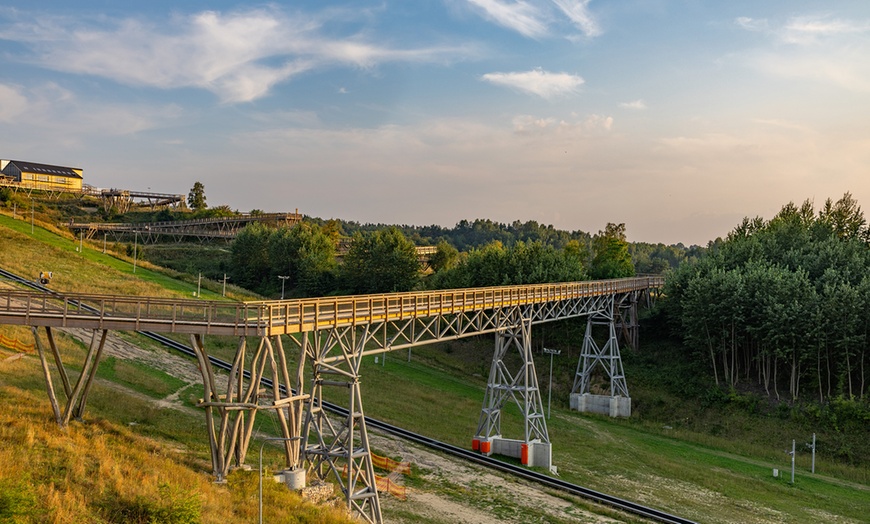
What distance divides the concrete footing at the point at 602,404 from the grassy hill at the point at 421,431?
145 cm

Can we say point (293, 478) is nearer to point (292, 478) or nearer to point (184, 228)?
point (292, 478)

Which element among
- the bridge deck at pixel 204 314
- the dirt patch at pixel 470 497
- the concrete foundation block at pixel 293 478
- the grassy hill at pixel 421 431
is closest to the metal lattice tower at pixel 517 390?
the grassy hill at pixel 421 431

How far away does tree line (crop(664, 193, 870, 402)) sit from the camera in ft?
168

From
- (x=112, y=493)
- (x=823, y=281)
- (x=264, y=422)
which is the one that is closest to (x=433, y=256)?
(x=823, y=281)

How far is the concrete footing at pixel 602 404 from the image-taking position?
184ft

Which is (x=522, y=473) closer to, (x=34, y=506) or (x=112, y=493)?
(x=112, y=493)

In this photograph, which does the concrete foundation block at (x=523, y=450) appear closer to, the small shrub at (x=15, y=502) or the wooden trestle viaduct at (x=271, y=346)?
the wooden trestle viaduct at (x=271, y=346)

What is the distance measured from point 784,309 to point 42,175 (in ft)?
451

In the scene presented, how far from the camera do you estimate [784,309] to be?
53.1m

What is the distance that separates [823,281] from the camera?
56.6 m

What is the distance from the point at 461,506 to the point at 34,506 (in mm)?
17639

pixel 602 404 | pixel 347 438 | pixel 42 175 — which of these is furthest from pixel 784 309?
pixel 42 175

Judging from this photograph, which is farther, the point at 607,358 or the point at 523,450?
the point at 607,358

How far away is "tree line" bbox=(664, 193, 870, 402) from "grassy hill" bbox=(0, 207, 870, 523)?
4.71m
